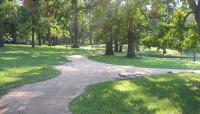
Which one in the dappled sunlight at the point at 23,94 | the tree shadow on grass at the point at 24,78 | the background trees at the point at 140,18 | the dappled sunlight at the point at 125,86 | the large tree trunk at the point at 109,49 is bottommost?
the dappled sunlight at the point at 125,86

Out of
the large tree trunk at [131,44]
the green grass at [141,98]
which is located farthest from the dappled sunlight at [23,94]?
the large tree trunk at [131,44]

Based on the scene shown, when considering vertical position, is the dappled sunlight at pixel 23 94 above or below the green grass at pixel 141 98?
above

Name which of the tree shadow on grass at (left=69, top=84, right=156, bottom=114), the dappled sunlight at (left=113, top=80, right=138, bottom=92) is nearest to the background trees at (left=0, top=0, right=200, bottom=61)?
the dappled sunlight at (left=113, top=80, right=138, bottom=92)

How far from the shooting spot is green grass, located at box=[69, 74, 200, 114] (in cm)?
1184

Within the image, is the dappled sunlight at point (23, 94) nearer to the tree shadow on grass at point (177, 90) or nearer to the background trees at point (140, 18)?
the tree shadow on grass at point (177, 90)

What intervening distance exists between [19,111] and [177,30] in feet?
33.2

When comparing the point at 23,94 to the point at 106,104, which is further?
the point at 23,94

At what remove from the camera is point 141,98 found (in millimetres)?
13703

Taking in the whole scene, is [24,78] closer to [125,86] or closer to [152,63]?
[125,86]

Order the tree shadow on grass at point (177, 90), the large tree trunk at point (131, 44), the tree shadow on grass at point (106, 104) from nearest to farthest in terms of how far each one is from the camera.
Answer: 1. the tree shadow on grass at point (106, 104)
2. the tree shadow on grass at point (177, 90)
3. the large tree trunk at point (131, 44)

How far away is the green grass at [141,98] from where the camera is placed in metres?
11.8

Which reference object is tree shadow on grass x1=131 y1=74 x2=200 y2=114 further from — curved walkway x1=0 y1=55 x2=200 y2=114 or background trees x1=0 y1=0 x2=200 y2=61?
curved walkway x1=0 y1=55 x2=200 y2=114

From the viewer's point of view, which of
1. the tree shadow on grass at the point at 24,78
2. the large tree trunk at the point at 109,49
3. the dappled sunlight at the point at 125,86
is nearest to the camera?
the tree shadow on grass at the point at 24,78

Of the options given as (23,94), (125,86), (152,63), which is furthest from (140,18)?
(152,63)
